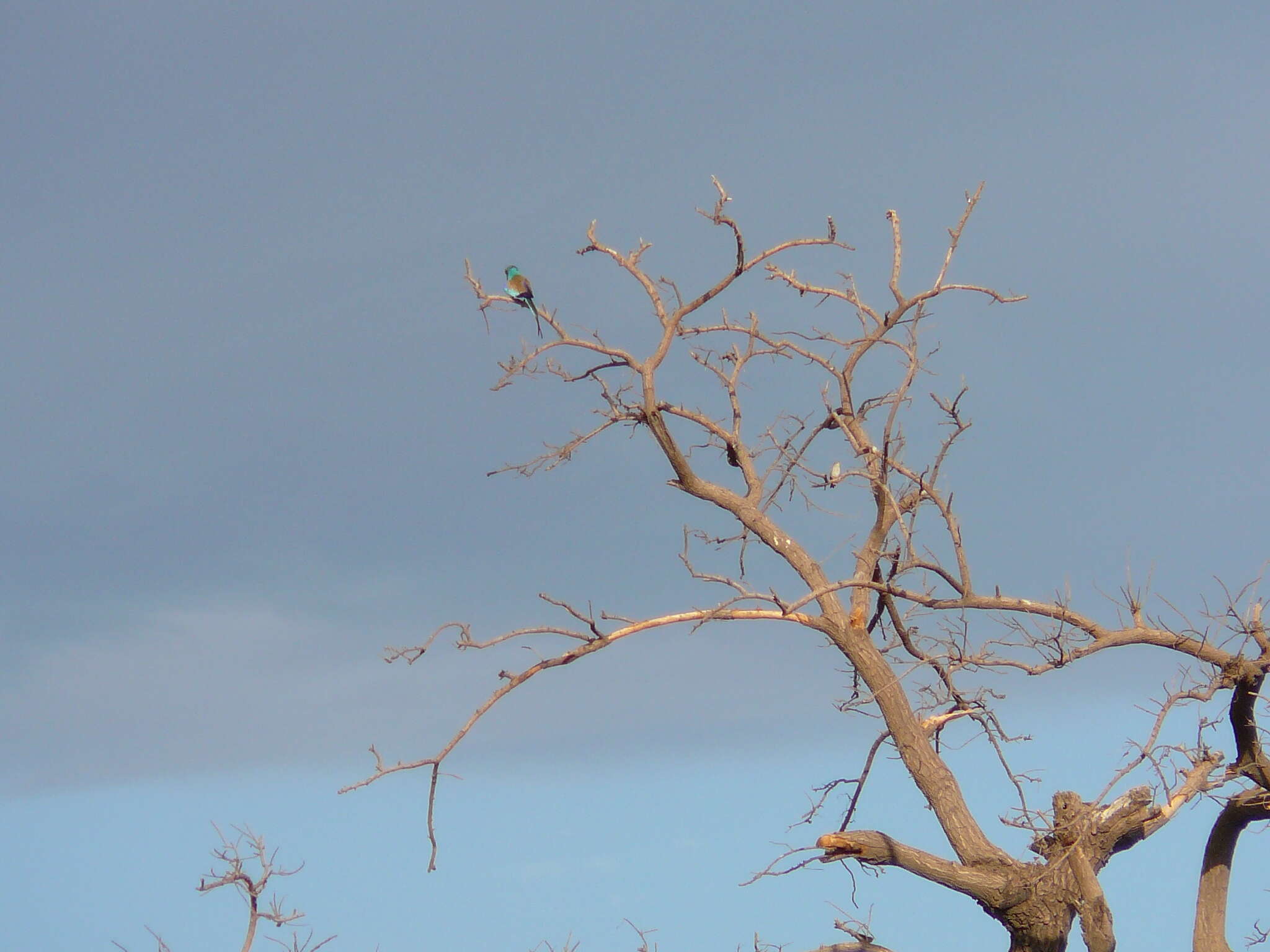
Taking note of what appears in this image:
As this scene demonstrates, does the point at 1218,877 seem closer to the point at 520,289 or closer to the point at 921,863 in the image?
the point at 921,863

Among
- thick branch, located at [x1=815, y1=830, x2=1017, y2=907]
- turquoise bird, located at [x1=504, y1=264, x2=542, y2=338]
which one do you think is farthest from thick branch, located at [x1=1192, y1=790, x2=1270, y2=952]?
turquoise bird, located at [x1=504, y1=264, x2=542, y2=338]

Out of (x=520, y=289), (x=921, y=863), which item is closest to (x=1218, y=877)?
(x=921, y=863)

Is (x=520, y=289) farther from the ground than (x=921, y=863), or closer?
farther from the ground

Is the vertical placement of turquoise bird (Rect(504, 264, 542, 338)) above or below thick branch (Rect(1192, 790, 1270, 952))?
above

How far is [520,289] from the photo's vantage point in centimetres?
1017

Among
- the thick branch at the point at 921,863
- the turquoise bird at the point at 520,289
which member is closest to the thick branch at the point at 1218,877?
the thick branch at the point at 921,863

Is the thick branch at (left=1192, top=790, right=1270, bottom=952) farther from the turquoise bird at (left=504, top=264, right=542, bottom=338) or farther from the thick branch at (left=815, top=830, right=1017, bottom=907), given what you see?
the turquoise bird at (left=504, top=264, right=542, bottom=338)

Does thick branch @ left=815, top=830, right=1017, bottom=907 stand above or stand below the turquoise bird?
below

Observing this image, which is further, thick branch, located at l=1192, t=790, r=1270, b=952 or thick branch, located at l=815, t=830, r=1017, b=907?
thick branch, located at l=1192, t=790, r=1270, b=952

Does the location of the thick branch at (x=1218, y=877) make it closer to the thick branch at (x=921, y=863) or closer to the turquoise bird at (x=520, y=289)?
the thick branch at (x=921, y=863)

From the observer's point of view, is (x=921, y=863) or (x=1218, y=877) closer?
(x=921, y=863)

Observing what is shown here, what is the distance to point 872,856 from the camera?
759 centimetres

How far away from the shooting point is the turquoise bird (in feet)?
26.7

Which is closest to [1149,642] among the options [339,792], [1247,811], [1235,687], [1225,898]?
[1235,687]
